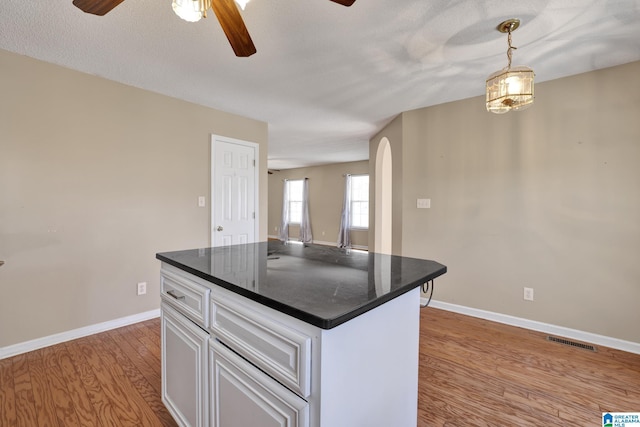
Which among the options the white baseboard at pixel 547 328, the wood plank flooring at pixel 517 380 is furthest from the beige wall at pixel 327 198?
the wood plank flooring at pixel 517 380

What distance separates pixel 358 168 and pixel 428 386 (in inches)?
240

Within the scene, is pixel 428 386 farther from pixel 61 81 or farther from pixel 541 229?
pixel 61 81

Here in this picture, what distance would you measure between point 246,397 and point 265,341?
0.25 metres

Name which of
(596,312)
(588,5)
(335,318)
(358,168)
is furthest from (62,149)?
(358,168)

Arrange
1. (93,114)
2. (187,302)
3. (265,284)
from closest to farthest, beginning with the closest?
(265,284)
(187,302)
(93,114)

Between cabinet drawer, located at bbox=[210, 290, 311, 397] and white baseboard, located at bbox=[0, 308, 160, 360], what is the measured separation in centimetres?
228

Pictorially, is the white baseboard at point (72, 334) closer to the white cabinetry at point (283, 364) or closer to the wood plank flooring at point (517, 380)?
the white cabinetry at point (283, 364)

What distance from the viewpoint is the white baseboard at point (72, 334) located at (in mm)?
2223

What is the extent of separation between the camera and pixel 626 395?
1.80 meters

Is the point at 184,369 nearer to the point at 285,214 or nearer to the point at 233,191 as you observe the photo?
the point at 233,191

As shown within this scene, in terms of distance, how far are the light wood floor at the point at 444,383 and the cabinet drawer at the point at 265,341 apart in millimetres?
996

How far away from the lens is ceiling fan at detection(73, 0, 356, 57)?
1.26 m

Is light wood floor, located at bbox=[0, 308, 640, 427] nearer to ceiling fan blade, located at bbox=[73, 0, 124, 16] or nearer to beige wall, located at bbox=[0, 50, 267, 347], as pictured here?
beige wall, located at bbox=[0, 50, 267, 347]

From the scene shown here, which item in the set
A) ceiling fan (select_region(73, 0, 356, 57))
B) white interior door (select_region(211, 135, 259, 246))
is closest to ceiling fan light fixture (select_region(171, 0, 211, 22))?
ceiling fan (select_region(73, 0, 356, 57))
